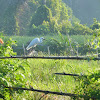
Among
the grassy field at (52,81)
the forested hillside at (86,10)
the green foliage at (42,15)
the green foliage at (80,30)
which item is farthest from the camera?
the forested hillside at (86,10)

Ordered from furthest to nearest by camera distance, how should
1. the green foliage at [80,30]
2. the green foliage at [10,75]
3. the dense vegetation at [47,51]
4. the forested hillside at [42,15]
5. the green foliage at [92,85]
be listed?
the forested hillside at [42,15], the green foliage at [80,30], the green foliage at [10,75], the dense vegetation at [47,51], the green foliage at [92,85]

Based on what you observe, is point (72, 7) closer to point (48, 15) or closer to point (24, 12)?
point (24, 12)

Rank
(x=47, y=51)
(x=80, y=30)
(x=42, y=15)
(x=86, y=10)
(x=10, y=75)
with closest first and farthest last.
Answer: (x=10, y=75)
(x=47, y=51)
(x=80, y=30)
(x=42, y=15)
(x=86, y=10)

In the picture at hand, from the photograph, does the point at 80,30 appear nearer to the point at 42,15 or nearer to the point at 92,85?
the point at 42,15

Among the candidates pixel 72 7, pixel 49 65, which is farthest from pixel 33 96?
pixel 72 7

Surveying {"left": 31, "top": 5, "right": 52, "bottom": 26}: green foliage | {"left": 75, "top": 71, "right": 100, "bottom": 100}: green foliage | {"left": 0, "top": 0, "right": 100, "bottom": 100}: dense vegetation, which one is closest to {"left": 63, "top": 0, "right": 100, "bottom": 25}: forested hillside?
{"left": 0, "top": 0, "right": 100, "bottom": 100}: dense vegetation

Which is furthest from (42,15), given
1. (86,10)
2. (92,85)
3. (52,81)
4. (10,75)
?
(92,85)

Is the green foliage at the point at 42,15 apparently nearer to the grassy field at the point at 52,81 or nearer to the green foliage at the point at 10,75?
the grassy field at the point at 52,81

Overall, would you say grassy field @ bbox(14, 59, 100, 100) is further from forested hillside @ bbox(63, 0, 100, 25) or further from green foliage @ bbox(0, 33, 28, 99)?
forested hillside @ bbox(63, 0, 100, 25)

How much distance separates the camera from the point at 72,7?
31297mm

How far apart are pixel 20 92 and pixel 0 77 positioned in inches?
12.5

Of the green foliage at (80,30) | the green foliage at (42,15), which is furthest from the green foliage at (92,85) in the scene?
the green foliage at (42,15)

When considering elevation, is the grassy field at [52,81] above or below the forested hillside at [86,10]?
below

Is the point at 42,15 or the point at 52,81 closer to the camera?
the point at 52,81
